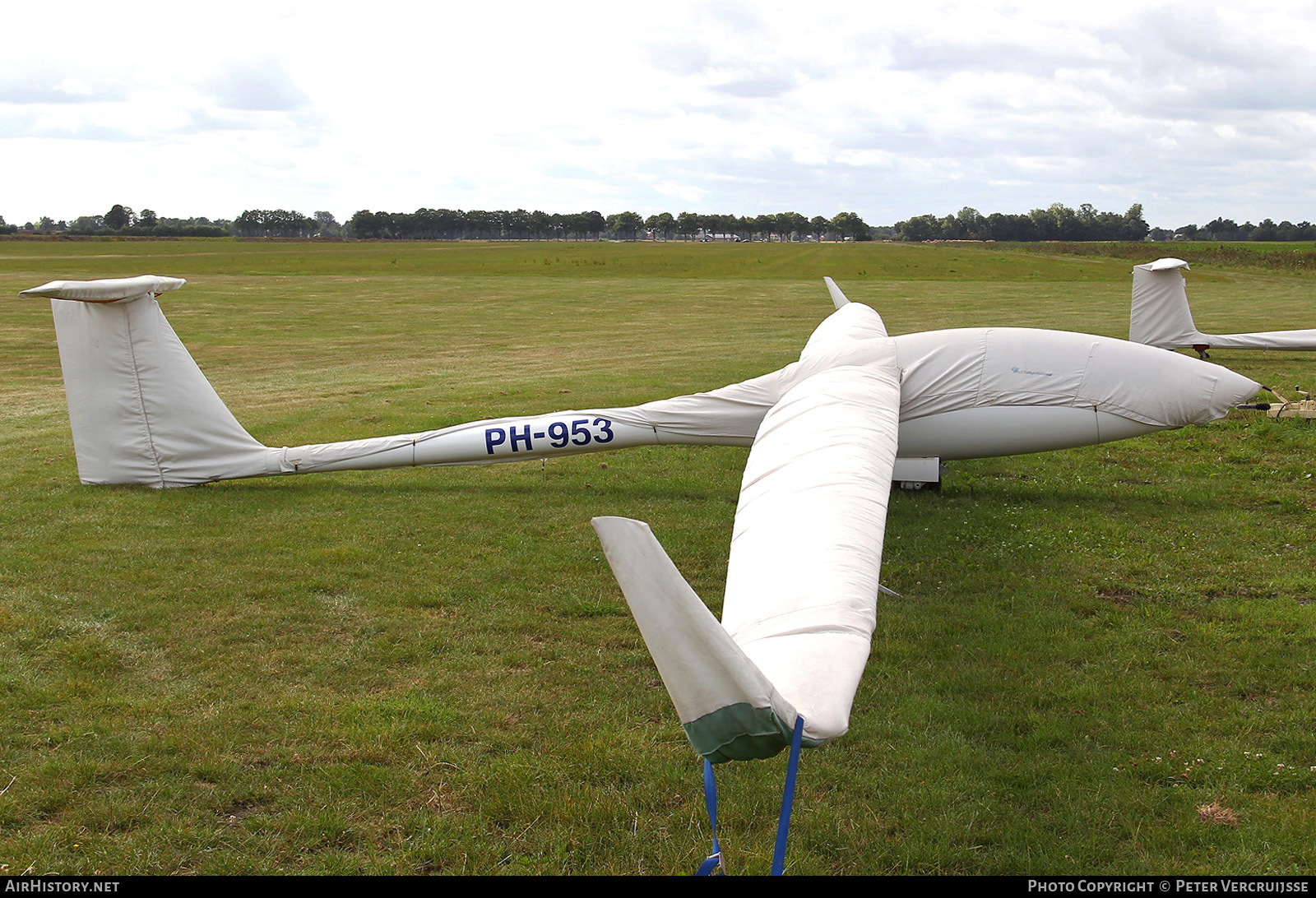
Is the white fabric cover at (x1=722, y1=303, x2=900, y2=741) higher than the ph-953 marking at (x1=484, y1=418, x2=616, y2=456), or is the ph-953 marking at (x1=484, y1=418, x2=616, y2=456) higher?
the white fabric cover at (x1=722, y1=303, x2=900, y2=741)

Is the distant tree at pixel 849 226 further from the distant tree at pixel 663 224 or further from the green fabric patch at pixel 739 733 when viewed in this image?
the green fabric patch at pixel 739 733

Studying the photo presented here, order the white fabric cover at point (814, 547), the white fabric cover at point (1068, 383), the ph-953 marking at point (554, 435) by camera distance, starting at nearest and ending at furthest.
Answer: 1. the white fabric cover at point (814, 547)
2. the white fabric cover at point (1068, 383)
3. the ph-953 marking at point (554, 435)

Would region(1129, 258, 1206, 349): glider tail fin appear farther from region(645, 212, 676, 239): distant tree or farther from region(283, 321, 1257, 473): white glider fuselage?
region(645, 212, 676, 239): distant tree

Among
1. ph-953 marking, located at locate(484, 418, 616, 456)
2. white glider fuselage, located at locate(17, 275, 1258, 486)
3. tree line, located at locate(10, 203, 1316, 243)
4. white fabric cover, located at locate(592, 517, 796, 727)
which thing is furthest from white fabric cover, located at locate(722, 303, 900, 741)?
tree line, located at locate(10, 203, 1316, 243)

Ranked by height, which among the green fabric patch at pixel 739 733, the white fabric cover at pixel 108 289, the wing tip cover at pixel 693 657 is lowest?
the green fabric patch at pixel 739 733

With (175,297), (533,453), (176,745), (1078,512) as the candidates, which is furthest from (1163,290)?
(175,297)

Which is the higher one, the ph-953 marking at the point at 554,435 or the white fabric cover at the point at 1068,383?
the white fabric cover at the point at 1068,383

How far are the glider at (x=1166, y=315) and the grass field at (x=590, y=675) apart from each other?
19.3 feet

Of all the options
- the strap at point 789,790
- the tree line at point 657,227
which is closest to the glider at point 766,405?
the strap at point 789,790

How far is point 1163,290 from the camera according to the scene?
18.4 meters

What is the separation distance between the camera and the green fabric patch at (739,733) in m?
2.71

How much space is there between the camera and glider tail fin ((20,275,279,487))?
9562mm

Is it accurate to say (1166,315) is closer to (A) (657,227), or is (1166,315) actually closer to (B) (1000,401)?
(B) (1000,401)

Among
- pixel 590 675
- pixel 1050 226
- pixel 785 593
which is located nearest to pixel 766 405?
pixel 590 675
